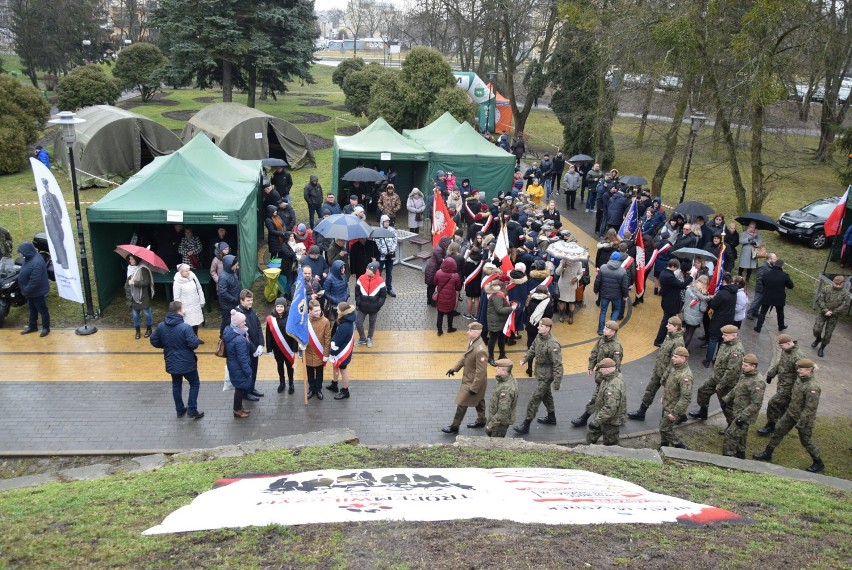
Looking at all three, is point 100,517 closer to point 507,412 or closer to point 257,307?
point 507,412

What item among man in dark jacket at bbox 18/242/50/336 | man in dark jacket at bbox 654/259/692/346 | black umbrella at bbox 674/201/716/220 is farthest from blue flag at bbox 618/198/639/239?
man in dark jacket at bbox 18/242/50/336

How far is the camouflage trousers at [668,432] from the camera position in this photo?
895cm

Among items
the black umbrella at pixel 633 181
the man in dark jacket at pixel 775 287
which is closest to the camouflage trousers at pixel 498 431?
the man in dark jacket at pixel 775 287

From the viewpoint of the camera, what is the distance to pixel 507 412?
8.58 m

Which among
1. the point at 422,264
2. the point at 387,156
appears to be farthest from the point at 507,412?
the point at 387,156

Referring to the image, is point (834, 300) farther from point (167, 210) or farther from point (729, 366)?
point (167, 210)

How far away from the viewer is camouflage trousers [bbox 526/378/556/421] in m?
9.31

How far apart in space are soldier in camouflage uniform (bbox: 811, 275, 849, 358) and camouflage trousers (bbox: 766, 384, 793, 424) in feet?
12.9

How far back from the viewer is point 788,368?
30.4ft

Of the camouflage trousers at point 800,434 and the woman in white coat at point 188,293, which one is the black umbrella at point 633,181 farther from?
the woman in white coat at point 188,293

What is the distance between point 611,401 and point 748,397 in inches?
74.0

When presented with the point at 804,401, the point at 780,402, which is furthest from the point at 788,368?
the point at 804,401

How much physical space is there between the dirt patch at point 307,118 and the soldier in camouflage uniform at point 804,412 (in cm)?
3345

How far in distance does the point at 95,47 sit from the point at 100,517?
56508mm
